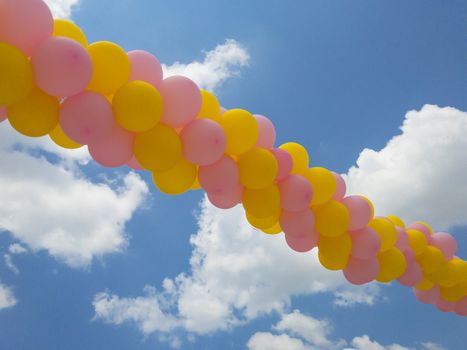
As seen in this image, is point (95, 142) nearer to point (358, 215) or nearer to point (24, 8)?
point (24, 8)

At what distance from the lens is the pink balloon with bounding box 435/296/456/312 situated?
535 cm

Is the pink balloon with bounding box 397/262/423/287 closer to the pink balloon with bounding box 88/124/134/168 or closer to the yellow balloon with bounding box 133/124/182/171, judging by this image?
A: the yellow balloon with bounding box 133/124/182/171

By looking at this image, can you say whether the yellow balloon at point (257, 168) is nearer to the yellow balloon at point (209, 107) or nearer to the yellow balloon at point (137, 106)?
the yellow balloon at point (209, 107)

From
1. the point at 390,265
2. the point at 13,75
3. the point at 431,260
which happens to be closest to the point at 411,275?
the point at 431,260

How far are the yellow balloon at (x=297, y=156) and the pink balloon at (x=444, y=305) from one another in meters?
2.60

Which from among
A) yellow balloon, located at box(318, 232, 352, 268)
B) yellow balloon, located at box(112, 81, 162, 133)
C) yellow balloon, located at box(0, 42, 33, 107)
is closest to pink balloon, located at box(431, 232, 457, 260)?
yellow balloon, located at box(318, 232, 352, 268)

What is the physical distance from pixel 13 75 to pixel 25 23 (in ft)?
1.21

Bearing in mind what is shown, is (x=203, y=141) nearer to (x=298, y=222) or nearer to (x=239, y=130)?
(x=239, y=130)

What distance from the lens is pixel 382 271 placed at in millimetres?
4648

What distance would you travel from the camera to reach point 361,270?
448 centimetres

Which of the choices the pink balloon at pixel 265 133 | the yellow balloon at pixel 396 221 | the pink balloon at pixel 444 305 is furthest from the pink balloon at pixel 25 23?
the pink balloon at pixel 444 305

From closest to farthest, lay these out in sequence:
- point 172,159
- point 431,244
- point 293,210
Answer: point 172,159 → point 293,210 → point 431,244

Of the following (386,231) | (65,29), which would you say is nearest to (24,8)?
(65,29)

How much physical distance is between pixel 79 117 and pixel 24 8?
76 centimetres
